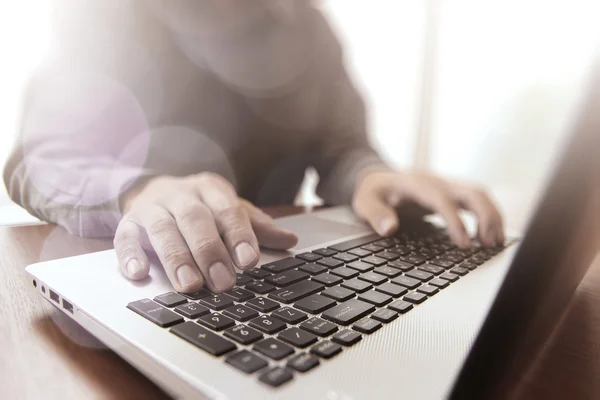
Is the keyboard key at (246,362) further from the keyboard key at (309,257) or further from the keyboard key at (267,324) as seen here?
the keyboard key at (309,257)

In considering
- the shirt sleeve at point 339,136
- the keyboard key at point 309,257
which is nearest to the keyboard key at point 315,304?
the keyboard key at point 309,257

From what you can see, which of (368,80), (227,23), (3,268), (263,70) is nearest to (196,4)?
(227,23)

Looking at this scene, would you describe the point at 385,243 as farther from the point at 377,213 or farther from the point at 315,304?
→ the point at 315,304

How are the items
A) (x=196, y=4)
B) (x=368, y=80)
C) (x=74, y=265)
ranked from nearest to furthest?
(x=74, y=265)
(x=196, y=4)
(x=368, y=80)

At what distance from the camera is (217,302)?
305 millimetres

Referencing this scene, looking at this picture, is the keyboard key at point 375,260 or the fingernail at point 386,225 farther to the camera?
the fingernail at point 386,225

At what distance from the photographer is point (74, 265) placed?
0.37 m

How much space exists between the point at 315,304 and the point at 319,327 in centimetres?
4

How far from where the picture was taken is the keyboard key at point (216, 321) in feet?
0.88

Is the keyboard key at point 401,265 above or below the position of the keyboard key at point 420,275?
below

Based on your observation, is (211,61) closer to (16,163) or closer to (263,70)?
(263,70)

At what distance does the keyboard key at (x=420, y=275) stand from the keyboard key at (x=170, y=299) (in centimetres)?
21

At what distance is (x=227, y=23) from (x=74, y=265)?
29.1 inches

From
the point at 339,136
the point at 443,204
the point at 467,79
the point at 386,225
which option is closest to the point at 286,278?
the point at 386,225
